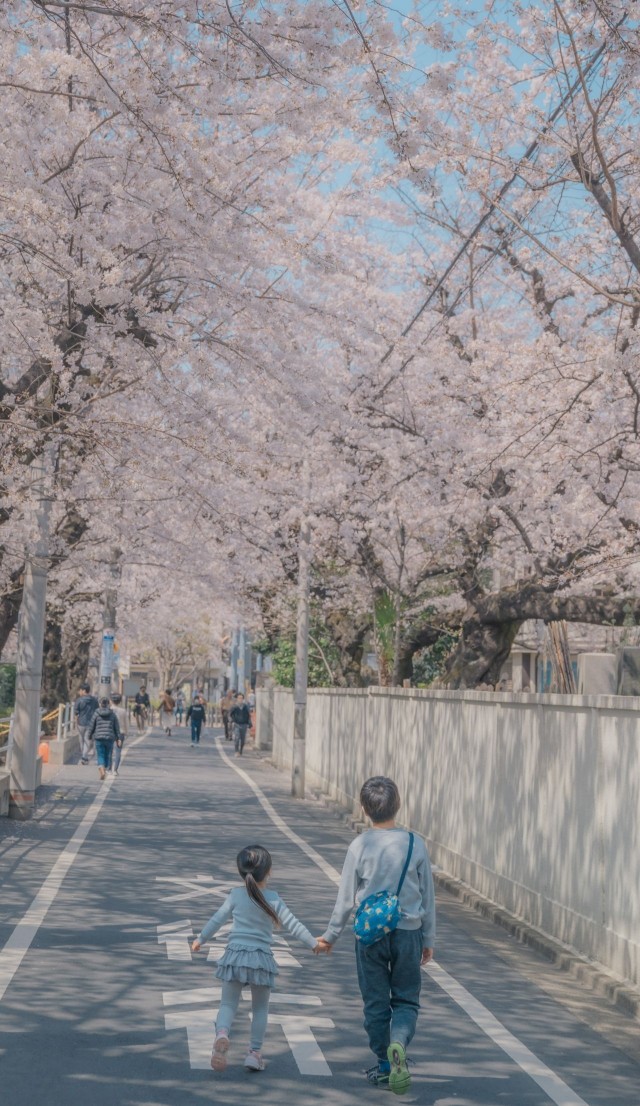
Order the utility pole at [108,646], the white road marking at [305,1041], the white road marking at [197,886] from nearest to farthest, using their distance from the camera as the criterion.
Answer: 1. the white road marking at [305,1041]
2. the white road marking at [197,886]
3. the utility pole at [108,646]

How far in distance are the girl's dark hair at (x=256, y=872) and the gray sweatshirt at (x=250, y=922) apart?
2 centimetres

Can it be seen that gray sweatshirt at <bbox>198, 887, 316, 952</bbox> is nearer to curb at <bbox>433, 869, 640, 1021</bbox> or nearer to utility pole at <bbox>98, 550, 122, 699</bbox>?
curb at <bbox>433, 869, 640, 1021</bbox>

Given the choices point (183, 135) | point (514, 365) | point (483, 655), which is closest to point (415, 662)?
point (483, 655)

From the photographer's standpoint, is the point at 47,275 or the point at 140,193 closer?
the point at 140,193

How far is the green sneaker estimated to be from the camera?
232 inches

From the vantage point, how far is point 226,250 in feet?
46.6

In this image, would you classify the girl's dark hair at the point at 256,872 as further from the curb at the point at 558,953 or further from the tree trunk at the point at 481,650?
the tree trunk at the point at 481,650

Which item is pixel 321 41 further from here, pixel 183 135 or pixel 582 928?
A: pixel 582 928

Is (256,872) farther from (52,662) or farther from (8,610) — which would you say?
(52,662)

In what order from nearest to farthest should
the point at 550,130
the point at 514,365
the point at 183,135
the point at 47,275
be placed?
the point at 183,135 → the point at 550,130 → the point at 47,275 → the point at 514,365

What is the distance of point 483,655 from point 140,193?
44.7ft

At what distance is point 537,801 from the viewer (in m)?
11.3

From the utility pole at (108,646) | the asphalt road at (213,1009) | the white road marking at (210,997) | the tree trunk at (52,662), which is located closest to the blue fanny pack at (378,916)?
the asphalt road at (213,1009)

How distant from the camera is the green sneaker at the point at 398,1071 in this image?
589 cm
